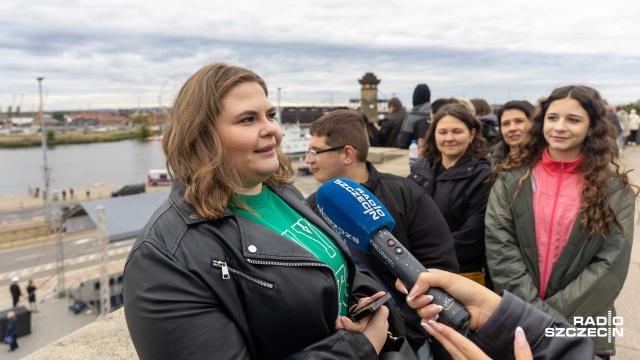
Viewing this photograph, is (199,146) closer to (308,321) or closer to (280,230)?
(280,230)

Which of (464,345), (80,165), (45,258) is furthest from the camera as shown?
(80,165)

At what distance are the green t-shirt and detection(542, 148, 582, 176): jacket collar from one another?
150 centimetres

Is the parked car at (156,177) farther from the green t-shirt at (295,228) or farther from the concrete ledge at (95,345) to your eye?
the green t-shirt at (295,228)

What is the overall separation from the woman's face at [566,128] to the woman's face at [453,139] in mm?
648

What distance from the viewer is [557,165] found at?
234 centimetres

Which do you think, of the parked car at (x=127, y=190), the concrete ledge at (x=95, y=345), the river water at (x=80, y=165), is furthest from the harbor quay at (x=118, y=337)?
the river water at (x=80, y=165)

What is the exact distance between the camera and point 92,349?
1814 millimetres

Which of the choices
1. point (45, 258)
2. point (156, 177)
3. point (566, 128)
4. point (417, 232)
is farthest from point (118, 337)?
point (156, 177)

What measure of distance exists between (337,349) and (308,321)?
10cm

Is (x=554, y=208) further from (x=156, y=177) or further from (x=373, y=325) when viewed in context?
(x=156, y=177)

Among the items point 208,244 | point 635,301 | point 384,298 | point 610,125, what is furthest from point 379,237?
point 635,301

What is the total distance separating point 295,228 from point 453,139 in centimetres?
190

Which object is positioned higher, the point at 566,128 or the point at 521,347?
the point at 566,128

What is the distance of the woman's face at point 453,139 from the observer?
116 inches
